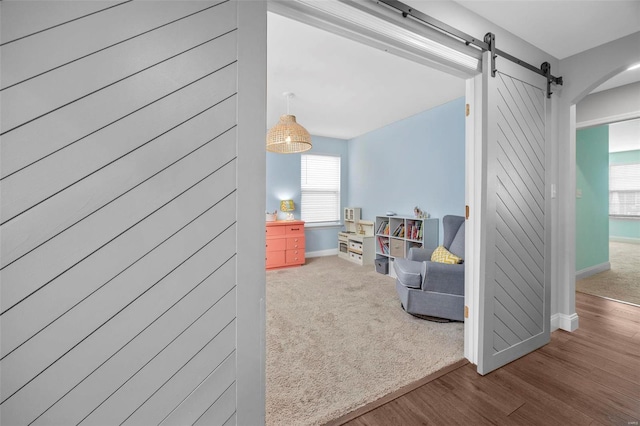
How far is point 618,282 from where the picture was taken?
3791mm

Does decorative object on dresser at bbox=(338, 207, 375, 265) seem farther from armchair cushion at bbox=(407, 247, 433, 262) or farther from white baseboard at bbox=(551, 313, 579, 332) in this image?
white baseboard at bbox=(551, 313, 579, 332)

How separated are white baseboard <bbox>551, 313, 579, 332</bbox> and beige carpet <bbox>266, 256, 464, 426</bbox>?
0.88m

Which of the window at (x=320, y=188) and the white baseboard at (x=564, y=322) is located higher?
the window at (x=320, y=188)

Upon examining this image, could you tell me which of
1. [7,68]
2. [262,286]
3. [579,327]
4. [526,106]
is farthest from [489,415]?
[7,68]

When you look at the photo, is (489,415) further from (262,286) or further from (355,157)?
(355,157)

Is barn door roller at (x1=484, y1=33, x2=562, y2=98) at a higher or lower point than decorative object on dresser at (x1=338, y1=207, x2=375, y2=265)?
higher

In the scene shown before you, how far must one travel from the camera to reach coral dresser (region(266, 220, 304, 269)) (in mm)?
4707

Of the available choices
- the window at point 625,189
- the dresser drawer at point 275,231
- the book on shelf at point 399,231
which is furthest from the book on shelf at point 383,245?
the window at point 625,189

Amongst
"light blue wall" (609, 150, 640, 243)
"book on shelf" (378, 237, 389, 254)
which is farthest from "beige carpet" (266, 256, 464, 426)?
"light blue wall" (609, 150, 640, 243)

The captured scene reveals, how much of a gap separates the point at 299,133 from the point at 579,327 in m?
3.43

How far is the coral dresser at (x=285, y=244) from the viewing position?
4707mm

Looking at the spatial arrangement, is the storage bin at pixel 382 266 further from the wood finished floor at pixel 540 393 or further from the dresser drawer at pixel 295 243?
the wood finished floor at pixel 540 393

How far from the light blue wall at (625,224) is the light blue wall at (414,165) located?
24.3ft

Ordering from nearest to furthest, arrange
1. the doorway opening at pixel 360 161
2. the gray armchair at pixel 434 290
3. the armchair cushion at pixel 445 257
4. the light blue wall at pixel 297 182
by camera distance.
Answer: the doorway opening at pixel 360 161
the gray armchair at pixel 434 290
the armchair cushion at pixel 445 257
the light blue wall at pixel 297 182
